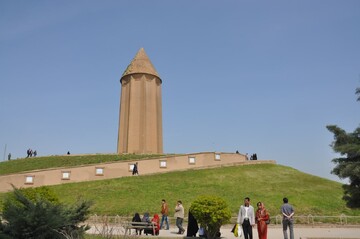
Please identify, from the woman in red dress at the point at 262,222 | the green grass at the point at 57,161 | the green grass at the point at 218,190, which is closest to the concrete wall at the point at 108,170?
the green grass at the point at 218,190

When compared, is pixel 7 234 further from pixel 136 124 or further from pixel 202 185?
pixel 136 124

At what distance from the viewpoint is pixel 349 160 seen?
307 inches

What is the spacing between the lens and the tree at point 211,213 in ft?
38.8

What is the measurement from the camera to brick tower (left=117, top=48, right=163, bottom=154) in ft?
147

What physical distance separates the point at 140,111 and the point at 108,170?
16.6 metres

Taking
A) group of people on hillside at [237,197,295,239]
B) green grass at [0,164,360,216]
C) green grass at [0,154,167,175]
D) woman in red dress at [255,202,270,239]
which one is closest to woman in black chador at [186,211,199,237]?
group of people on hillside at [237,197,295,239]

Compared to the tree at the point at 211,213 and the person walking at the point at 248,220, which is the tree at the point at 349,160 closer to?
the person walking at the point at 248,220

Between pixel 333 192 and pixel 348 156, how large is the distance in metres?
18.8

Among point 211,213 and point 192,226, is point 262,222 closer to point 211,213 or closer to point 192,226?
point 211,213

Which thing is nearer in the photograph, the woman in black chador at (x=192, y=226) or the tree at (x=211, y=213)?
the tree at (x=211, y=213)

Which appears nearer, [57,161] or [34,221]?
[34,221]

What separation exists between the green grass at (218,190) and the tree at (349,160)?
1170cm

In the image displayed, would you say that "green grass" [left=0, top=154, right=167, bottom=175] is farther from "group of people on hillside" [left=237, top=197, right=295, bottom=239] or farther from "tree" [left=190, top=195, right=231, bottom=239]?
"group of people on hillside" [left=237, top=197, right=295, bottom=239]

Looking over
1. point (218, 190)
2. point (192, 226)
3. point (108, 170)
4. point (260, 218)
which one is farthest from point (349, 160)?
point (108, 170)
